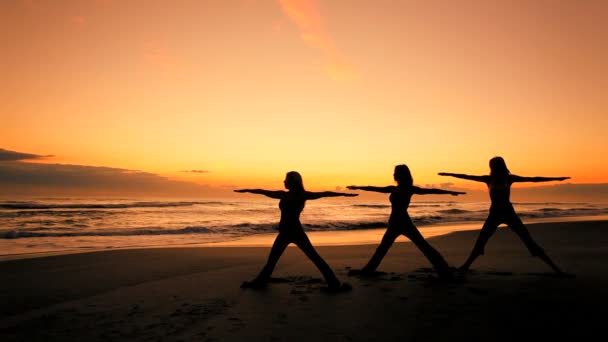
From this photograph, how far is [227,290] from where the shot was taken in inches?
276

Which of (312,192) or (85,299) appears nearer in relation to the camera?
(85,299)

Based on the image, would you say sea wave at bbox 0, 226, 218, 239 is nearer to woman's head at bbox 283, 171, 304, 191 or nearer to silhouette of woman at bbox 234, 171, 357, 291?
silhouette of woman at bbox 234, 171, 357, 291

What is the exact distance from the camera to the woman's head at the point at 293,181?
707cm

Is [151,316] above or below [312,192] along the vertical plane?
below

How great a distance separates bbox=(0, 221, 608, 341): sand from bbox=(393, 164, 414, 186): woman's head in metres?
1.89

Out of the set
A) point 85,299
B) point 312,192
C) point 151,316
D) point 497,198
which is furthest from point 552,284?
point 85,299

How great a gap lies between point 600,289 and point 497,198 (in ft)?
7.27

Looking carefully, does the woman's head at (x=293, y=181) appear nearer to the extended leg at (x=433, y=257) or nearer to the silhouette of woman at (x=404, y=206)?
the silhouette of woman at (x=404, y=206)

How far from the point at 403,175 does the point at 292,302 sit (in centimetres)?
326

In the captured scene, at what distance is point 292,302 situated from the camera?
6070mm

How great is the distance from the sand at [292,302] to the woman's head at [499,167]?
206 centimetres

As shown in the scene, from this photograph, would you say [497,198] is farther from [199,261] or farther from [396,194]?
[199,261]

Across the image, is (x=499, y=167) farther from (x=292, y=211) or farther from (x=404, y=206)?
(x=292, y=211)

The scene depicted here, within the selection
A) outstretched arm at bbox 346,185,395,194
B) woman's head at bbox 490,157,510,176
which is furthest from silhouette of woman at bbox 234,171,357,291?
woman's head at bbox 490,157,510,176
